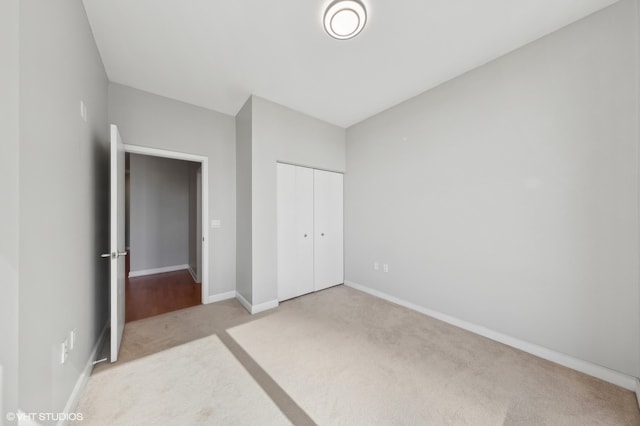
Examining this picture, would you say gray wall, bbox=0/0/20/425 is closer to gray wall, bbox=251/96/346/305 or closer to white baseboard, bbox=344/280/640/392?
gray wall, bbox=251/96/346/305

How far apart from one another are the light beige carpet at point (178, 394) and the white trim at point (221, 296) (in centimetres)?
116

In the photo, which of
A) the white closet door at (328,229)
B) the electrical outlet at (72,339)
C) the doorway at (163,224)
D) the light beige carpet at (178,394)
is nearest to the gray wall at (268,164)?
the white closet door at (328,229)

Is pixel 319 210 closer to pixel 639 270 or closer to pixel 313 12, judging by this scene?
pixel 313 12

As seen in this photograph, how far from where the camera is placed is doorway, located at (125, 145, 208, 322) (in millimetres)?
4164

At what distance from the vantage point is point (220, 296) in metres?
3.23

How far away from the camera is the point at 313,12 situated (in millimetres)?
1725

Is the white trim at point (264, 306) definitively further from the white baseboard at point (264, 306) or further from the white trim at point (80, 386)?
the white trim at point (80, 386)

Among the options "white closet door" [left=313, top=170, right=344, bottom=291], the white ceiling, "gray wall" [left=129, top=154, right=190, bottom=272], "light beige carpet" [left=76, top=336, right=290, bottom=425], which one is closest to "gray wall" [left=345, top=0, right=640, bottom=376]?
the white ceiling

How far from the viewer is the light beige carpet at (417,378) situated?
142 cm

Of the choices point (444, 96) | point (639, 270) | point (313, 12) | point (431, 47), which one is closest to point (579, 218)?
point (639, 270)

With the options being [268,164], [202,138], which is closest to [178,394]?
[268,164]

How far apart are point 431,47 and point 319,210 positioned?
237 cm

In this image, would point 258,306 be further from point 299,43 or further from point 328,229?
point 299,43

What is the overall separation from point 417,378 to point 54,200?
8.52 feet
